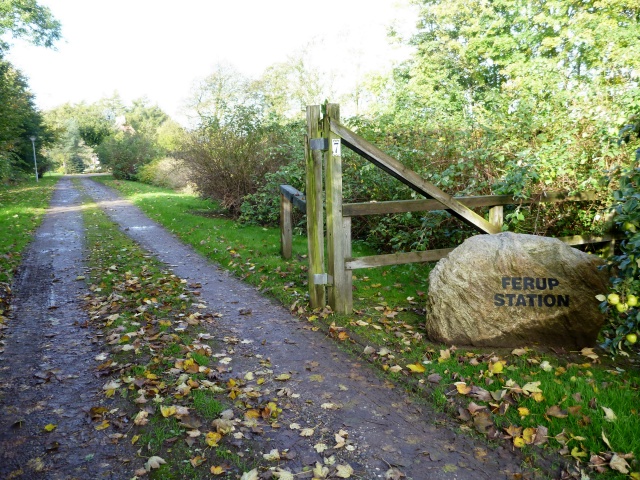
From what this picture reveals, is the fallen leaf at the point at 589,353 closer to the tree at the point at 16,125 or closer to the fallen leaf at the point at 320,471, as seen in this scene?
the fallen leaf at the point at 320,471

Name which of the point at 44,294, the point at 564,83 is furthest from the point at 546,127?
the point at 44,294

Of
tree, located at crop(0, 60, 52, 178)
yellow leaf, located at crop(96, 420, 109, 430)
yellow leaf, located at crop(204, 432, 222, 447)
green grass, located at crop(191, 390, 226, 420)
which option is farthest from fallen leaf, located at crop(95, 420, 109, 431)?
tree, located at crop(0, 60, 52, 178)

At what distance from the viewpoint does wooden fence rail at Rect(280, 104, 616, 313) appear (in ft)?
17.9

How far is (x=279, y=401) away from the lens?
12.9 ft

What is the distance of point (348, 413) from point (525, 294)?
215 centimetres

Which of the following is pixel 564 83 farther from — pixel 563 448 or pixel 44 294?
pixel 44 294

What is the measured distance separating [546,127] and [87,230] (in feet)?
38.4

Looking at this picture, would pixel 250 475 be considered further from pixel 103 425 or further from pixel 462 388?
pixel 462 388

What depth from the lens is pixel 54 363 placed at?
4.72 metres

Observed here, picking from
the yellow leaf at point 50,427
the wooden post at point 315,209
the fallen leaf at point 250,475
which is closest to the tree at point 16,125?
the wooden post at point 315,209

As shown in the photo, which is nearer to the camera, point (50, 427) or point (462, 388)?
point (50, 427)

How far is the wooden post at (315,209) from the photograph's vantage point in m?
5.59

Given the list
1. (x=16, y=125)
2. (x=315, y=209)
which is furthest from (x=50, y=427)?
(x=16, y=125)

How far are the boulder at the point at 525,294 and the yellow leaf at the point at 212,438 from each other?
8.44ft
